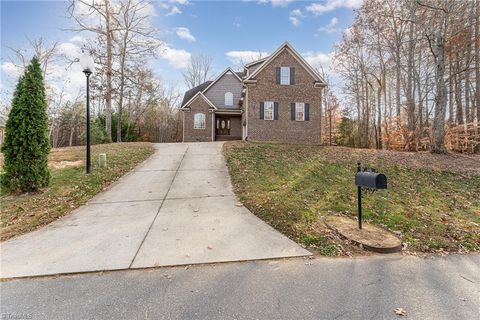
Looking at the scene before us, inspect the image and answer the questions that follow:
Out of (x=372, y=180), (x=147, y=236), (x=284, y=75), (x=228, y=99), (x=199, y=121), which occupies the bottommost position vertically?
(x=147, y=236)

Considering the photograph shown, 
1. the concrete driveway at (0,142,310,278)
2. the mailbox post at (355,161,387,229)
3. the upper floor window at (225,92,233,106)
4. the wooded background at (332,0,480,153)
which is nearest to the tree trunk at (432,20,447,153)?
the wooded background at (332,0,480,153)

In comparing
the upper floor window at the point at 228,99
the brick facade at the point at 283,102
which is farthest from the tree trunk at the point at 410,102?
the upper floor window at the point at 228,99

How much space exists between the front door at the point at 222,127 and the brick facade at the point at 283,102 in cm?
585

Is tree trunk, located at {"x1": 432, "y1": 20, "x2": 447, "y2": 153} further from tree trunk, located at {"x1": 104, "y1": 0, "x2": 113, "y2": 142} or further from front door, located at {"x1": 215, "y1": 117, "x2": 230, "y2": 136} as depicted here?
tree trunk, located at {"x1": 104, "y1": 0, "x2": 113, "y2": 142}

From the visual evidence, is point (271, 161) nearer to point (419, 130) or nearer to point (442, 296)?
point (442, 296)

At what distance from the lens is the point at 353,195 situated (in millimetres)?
6887

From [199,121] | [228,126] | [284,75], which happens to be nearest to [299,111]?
[284,75]

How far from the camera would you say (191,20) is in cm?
1193

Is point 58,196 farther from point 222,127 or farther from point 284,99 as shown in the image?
point 222,127

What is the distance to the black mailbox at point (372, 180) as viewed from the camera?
4.06 m

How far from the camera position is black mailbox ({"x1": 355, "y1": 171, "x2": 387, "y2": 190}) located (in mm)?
4059

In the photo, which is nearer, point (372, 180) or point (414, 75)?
point (372, 180)

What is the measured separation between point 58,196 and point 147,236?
12.7 ft

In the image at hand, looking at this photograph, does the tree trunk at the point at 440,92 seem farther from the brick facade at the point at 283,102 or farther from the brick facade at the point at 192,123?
the brick facade at the point at 192,123
